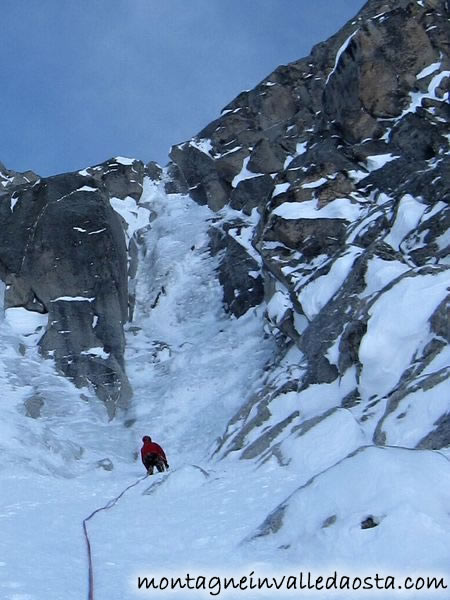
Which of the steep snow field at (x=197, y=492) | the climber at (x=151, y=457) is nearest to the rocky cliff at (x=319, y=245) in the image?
the steep snow field at (x=197, y=492)

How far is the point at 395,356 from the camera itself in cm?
2048

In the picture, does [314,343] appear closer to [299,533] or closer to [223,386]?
[223,386]

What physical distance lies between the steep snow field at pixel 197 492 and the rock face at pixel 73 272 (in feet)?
4.31

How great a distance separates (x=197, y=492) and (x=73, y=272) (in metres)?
27.1

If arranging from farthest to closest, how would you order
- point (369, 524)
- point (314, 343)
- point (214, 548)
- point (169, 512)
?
point (314, 343) → point (169, 512) → point (214, 548) → point (369, 524)

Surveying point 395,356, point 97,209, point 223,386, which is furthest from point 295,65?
point 395,356

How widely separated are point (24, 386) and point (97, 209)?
13967 millimetres

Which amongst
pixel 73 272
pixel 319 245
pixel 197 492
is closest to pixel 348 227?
pixel 319 245

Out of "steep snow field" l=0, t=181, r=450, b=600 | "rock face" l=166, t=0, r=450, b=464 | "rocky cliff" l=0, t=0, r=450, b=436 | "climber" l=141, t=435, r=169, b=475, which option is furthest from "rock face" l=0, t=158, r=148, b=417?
"climber" l=141, t=435, r=169, b=475

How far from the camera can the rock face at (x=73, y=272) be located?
117 ft

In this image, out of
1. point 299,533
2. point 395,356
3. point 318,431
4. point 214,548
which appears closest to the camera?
point 299,533

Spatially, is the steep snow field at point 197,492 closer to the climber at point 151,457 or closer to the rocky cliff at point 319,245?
the climber at point 151,457

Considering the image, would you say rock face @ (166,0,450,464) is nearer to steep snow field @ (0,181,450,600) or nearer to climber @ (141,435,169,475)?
steep snow field @ (0,181,450,600)

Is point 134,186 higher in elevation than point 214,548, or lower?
higher
